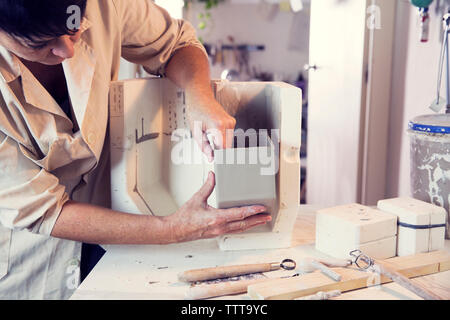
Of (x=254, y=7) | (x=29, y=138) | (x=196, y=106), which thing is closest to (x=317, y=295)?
(x=196, y=106)

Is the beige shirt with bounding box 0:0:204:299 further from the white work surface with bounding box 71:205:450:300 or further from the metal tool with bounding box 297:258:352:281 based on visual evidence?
the metal tool with bounding box 297:258:352:281

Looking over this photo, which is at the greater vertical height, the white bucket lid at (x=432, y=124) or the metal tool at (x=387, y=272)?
the white bucket lid at (x=432, y=124)

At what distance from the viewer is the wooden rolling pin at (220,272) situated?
0.86 m

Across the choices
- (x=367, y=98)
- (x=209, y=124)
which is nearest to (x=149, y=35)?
(x=209, y=124)

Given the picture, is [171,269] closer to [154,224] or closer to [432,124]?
[154,224]

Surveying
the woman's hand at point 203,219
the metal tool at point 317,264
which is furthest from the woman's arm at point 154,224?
the metal tool at point 317,264

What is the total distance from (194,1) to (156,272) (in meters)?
2.69

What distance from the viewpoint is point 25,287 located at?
3.60 feet

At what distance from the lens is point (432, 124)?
3.49 feet

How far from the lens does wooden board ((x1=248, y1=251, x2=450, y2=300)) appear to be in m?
0.78

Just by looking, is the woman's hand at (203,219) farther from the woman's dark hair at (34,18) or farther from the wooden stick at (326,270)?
the woman's dark hair at (34,18)

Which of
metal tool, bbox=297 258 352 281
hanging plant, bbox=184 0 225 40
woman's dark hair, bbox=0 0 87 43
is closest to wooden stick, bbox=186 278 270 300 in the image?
metal tool, bbox=297 258 352 281

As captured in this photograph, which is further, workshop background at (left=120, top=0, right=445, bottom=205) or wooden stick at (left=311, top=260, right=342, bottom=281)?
workshop background at (left=120, top=0, right=445, bottom=205)

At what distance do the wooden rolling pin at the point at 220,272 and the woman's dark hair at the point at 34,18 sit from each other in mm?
468
